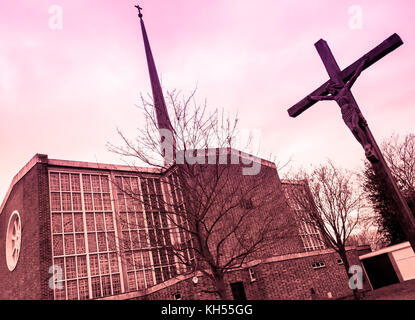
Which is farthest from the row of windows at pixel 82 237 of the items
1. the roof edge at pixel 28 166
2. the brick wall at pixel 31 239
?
the roof edge at pixel 28 166

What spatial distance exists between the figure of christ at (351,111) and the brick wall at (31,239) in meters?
14.0

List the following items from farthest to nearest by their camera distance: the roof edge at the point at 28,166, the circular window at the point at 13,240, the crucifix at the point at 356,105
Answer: the circular window at the point at 13,240 < the roof edge at the point at 28,166 < the crucifix at the point at 356,105

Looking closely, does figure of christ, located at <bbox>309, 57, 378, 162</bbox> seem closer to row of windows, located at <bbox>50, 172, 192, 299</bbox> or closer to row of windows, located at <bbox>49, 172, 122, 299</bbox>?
row of windows, located at <bbox>50, 172, 192, 299</bbox>

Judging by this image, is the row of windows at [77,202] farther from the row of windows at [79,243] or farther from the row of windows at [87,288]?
the row of windows at [87,288]

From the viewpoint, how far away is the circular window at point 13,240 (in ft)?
54.5

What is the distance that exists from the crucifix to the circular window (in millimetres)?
17357

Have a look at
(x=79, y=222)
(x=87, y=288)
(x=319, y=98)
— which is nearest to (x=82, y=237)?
(x=79, y=222)

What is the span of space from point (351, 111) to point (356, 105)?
0.51 feet

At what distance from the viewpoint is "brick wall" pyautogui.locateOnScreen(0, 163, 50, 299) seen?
44.3ft

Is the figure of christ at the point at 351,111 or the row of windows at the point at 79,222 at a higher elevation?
the row of windows at the point at 79,222

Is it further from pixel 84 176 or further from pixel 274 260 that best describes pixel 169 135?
pixel 274 260

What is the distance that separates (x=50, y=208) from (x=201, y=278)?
27.9 ft

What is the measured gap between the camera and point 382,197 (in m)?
23.8
